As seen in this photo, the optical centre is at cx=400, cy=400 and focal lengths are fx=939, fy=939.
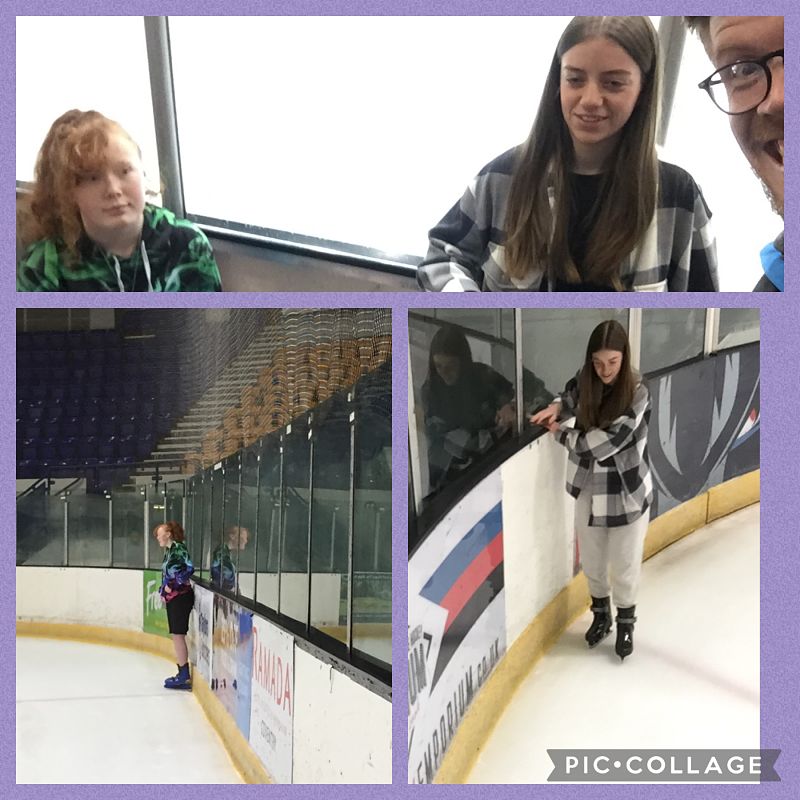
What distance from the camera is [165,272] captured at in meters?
1.67

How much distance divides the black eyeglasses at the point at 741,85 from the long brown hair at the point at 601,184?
0.11 metres

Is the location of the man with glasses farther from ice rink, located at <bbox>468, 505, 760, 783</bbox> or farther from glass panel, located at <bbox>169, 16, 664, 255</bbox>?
ice rink, located at <bbox>468, 505, 760, 783</bbox>

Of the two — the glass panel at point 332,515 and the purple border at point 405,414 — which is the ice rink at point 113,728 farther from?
the glass panel at point 332,515

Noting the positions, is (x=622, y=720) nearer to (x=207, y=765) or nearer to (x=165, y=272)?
(x=207, y=765)

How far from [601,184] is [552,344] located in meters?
0.29

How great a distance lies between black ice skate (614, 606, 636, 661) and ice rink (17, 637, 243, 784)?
738mm

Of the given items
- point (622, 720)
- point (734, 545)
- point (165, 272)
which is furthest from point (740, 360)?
point (165, 272)

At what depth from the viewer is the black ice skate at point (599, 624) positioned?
1707 mm

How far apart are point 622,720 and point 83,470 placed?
107 centimetres

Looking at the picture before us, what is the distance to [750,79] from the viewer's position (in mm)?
1601

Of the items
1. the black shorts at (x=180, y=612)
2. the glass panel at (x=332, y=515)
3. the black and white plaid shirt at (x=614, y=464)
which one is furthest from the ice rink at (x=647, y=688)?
the black shorts at (x=180, y=612)

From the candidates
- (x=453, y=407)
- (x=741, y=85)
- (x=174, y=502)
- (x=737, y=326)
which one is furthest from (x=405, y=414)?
(x=741, y=85)

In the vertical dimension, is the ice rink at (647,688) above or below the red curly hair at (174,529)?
below

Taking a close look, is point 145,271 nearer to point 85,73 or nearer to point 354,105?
point 85,73
